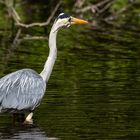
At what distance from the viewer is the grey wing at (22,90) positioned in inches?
507

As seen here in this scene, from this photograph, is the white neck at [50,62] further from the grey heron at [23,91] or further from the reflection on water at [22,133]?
the reflection on water at [22,133]

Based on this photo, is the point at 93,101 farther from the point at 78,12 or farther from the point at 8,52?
the point at 78,12

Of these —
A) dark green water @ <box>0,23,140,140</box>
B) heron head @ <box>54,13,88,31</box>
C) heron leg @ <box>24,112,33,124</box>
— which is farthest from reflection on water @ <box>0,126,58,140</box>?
heron head @ <box>54,13,88,31</box>

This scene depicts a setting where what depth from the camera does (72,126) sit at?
1266cm

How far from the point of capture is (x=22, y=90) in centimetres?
1329

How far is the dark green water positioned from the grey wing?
0.38m

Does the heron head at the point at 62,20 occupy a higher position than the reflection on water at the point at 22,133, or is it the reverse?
the heron head at the point at 62,20

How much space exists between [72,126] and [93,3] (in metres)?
20.7

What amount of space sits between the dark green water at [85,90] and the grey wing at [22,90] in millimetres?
383

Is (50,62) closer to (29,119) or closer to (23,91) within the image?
(23,91)

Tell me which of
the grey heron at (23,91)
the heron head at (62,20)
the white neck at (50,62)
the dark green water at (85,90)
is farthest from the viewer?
the heron head at (62,20)

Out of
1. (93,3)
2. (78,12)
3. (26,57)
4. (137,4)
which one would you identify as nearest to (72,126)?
(26,57)

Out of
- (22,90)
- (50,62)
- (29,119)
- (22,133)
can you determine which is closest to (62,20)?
(50,62)

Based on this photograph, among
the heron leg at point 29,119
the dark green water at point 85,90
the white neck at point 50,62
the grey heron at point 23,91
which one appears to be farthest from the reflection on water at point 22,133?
the white neck at point 50,62
